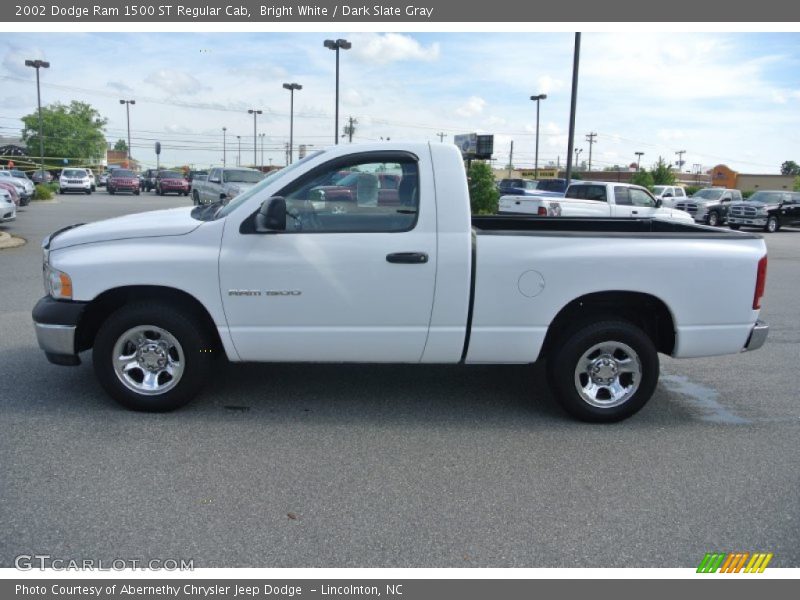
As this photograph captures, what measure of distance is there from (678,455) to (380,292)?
88.2 inches

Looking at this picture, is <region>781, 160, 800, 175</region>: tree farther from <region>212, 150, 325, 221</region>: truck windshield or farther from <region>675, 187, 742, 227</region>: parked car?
<region>212, 150, 325, 221</region>: truck windshield

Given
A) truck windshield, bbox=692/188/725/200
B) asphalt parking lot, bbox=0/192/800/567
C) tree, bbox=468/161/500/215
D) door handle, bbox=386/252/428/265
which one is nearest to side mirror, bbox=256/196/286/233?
door handle, bbox=386/252/428/265

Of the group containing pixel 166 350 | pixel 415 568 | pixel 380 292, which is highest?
pixel 380 292

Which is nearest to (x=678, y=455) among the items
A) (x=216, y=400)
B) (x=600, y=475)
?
(x=600, y=475)

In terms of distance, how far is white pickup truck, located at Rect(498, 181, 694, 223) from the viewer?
57.0 ft

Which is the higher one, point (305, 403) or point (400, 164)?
point (400, 164)

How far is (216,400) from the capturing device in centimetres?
542

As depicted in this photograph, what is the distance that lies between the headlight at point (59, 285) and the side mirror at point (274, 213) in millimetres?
1444

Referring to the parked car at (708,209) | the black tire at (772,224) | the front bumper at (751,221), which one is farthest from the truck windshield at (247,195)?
the parked car at (708,209)

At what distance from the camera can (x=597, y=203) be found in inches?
728

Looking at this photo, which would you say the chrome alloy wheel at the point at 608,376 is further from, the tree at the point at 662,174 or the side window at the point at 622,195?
the tree at the point at 662,174

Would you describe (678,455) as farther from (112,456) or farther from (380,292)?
(112,456)

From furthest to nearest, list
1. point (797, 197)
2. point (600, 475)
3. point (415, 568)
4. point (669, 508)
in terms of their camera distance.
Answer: point (797, 197)
point (600, 475)
point (669, 508)
point (415, 568)

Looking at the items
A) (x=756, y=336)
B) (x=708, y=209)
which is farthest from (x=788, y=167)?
(x=756, y=336)
